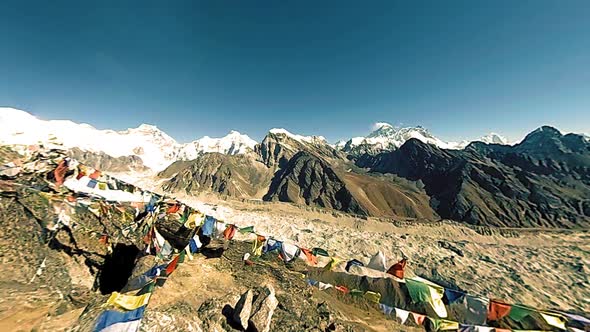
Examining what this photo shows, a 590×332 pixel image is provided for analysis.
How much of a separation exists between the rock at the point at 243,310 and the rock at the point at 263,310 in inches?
8.5

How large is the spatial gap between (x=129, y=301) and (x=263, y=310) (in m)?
5.53

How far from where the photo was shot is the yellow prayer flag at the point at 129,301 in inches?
251

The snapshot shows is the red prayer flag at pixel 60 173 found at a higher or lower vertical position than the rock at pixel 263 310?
higher

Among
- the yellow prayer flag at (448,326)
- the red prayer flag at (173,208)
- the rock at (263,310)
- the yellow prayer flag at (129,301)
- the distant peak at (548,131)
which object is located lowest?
the rock at (263,310)

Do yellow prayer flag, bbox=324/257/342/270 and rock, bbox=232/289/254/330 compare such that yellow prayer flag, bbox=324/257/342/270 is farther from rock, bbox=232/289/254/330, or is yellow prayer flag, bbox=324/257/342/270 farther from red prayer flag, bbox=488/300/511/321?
red prayer flag, bbox=488/300/511/321

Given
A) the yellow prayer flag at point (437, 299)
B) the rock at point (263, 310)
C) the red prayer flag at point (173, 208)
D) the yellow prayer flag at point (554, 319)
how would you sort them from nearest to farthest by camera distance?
the yellow prayer flag at point (554, 319) < the yellow prayer flag at point (437, 299) < the rock at point (263, 310) < the red prayer flag at point (173, 208)

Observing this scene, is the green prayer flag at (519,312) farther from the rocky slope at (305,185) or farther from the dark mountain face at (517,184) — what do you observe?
the dark mountain face at (517,184)

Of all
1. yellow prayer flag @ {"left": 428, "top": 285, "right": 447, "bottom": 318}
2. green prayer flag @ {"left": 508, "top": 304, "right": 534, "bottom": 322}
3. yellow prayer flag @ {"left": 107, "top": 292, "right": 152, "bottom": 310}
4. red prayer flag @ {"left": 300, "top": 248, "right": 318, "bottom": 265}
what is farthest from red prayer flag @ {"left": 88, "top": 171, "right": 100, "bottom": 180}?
green prayer flag @ {"left": 508, "top": 304, "right": 534, "bottom": 322}

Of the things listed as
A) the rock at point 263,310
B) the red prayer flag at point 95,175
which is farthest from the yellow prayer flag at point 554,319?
the red prayer flag at point 95,175

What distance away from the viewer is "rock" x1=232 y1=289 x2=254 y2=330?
1017 centimetres

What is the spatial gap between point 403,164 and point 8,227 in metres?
170

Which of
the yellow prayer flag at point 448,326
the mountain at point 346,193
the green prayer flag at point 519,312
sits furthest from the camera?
the mountain at point 346,193

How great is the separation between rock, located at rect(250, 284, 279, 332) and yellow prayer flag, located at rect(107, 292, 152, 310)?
5.08 meters

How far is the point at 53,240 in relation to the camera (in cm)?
1266
